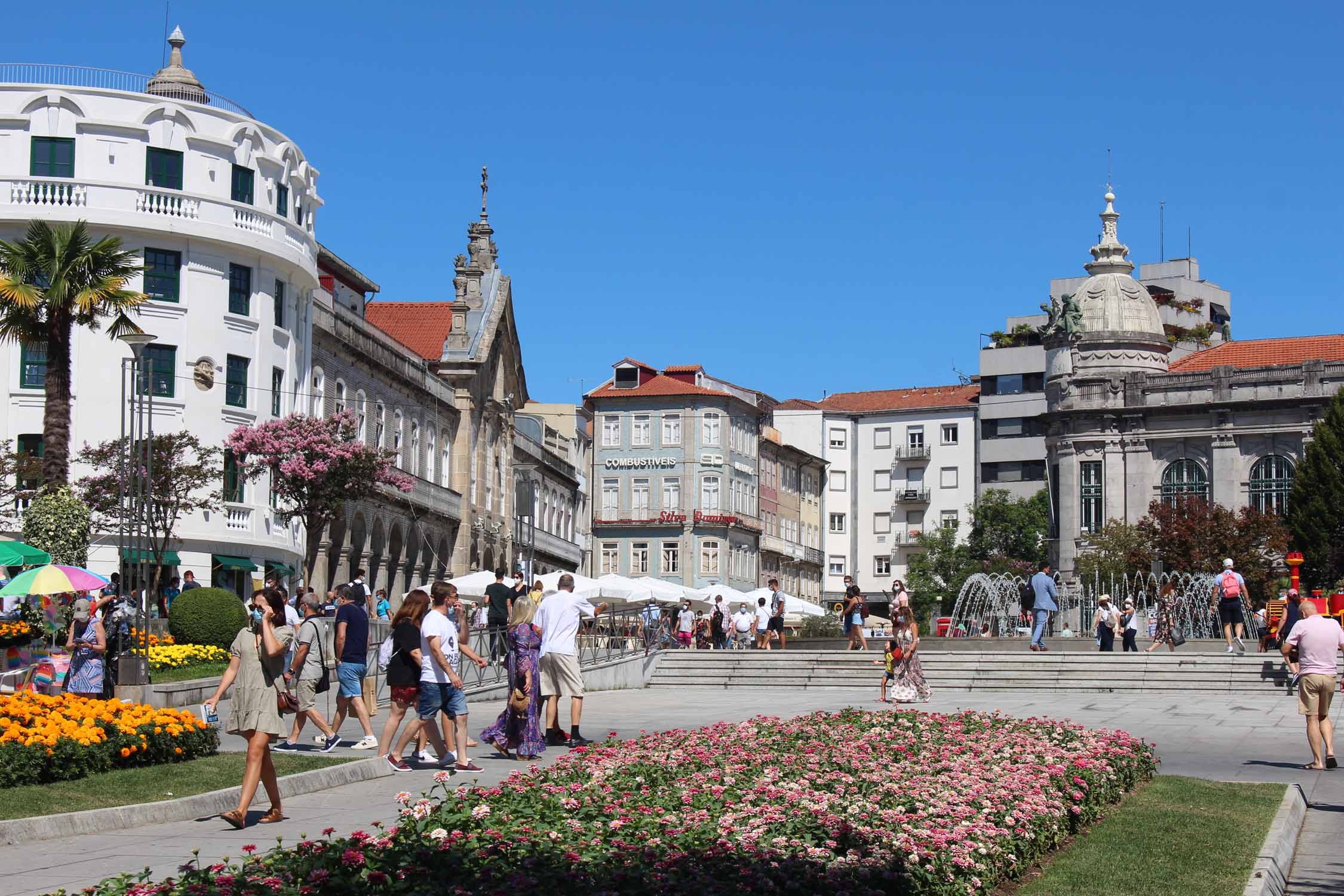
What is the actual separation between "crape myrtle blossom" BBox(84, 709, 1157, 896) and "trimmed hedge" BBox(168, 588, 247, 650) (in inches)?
639

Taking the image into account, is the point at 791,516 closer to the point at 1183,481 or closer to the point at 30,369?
the point at 1183,481

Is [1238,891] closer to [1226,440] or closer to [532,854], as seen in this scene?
[532,854]

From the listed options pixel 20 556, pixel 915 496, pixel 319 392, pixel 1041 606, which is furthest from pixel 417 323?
pixel 915 496

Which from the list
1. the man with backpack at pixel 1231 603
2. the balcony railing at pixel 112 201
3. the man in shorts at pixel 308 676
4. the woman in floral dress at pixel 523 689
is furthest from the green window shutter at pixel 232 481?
the woman in floral dress at pixel 523 689

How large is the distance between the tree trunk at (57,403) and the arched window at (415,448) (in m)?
29.0

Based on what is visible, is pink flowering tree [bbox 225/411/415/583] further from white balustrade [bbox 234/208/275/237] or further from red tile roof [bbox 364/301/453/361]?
red tile roof [bbox 364/301/453/361]

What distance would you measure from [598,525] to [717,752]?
282 ft

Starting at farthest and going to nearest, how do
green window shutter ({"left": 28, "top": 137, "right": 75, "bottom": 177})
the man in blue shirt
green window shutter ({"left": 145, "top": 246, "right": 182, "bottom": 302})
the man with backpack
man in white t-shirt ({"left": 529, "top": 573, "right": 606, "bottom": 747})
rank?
green window shutter ({"left": 145, "top": 246, "right": 182, "bottom": 302}) → green window shutter ({"left": 28, "top": 137, "right": 75, "bottom": 177}) → the man in blue shirt → the man with backpack → man in white t-shirt ({"left": 529, "top": 573, "right": 606, "bottom": 747})

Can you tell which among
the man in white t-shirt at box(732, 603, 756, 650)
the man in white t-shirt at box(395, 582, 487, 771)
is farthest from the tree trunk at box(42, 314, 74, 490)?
the man in white t-shirt at box(395, 582, 487, 771)

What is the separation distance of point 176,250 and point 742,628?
17.5 metres

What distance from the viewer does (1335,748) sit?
71.1 ft

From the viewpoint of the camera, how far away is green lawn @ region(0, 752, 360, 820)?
13750 mm

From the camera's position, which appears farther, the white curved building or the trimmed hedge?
the white curved building

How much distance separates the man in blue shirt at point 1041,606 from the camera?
3991 cm
